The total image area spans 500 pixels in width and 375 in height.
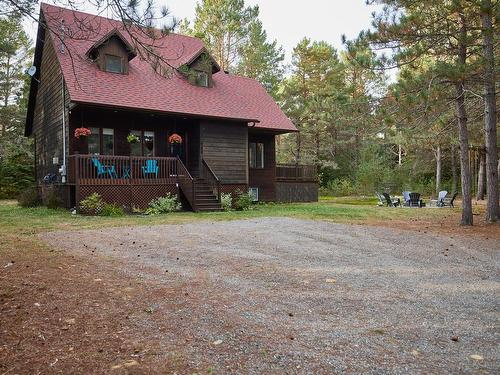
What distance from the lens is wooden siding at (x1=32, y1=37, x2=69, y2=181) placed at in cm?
1739

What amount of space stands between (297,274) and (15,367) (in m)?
3.82

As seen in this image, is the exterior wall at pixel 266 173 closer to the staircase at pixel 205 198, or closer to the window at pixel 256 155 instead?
the window at pixel 256 155

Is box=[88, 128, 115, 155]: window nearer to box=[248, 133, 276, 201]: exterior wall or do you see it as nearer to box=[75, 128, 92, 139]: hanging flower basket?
box=[75, 128, 92, 139]: hanging flower basket

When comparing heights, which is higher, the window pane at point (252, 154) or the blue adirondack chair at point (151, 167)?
the window pane at point (252, 154)

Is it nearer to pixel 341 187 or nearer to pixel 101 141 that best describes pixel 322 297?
pixel 101 141

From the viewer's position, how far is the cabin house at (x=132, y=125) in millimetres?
15656

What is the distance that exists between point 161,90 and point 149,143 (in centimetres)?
238

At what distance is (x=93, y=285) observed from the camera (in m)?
5.14

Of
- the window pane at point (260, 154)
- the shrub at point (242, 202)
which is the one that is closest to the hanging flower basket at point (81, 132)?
the shrub at point (242, 202)

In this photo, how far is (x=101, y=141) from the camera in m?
17.3

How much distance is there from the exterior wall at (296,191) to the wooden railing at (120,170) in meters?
8.25

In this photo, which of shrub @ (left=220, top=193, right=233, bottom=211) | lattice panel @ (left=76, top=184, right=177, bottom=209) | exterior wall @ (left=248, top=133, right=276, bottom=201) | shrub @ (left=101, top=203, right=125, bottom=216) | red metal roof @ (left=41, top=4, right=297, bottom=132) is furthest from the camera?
exterior wall @ (left=248, top=133, right=276, bottom=201)

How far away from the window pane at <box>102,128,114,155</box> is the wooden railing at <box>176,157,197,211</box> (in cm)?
299

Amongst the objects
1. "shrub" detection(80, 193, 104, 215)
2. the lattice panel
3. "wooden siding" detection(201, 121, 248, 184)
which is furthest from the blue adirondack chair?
"wooden siding" detection(201, 121, 248, 184)
